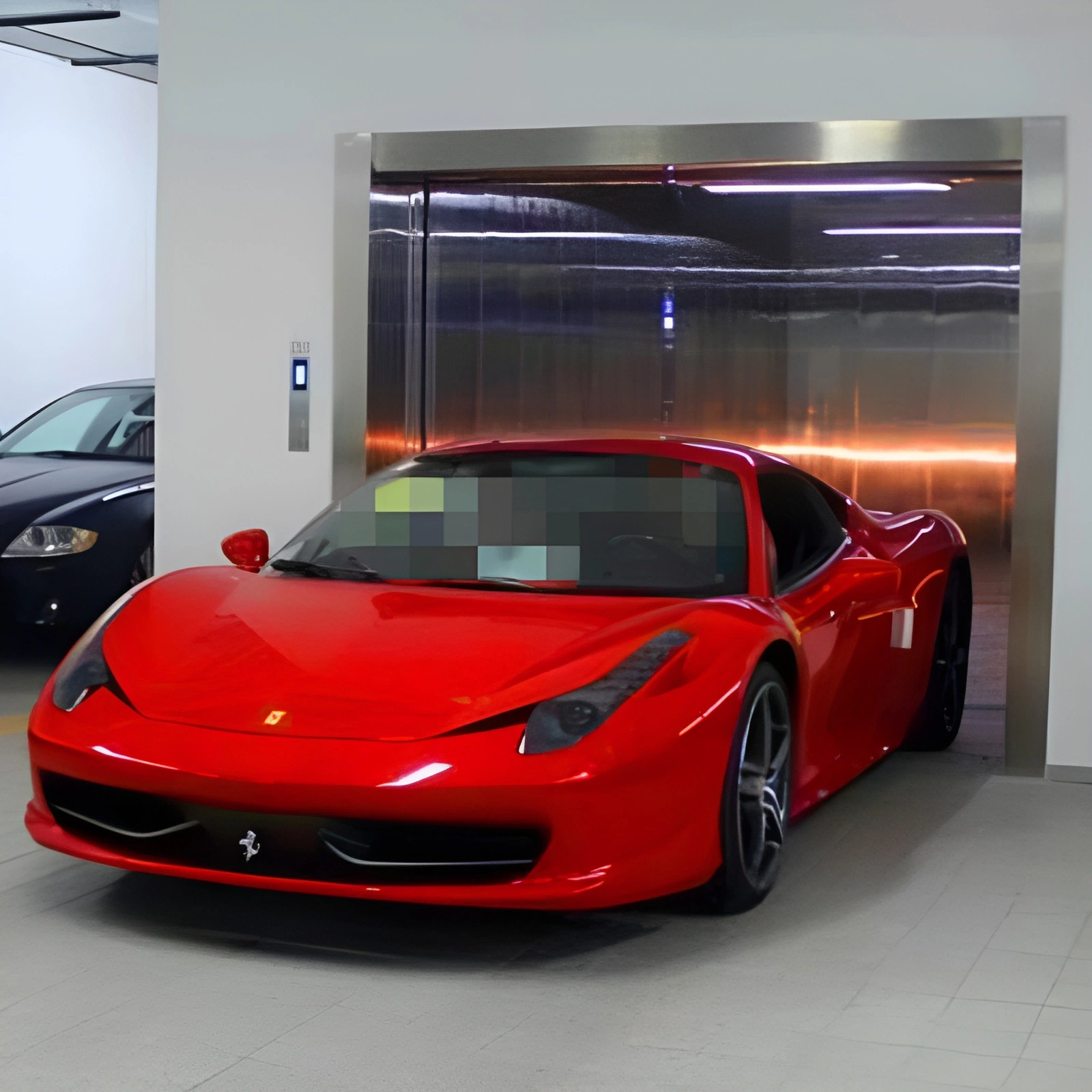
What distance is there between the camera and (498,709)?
2.98 m

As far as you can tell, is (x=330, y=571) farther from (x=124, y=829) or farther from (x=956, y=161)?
(x=956, y=161)

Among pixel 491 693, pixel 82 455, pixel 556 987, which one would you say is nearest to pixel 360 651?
pixel 491 693

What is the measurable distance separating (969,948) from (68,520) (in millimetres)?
4461

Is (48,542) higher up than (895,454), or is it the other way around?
(895,454)

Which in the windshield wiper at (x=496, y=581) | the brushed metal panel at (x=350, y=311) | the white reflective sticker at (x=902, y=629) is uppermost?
the brushed metal panel at (x=350, y=311)

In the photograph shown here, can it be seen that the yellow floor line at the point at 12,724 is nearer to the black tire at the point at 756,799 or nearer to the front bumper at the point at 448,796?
the front bumper at the point at 448,796

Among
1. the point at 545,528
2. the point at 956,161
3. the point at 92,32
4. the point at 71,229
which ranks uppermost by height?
the point at 92,32

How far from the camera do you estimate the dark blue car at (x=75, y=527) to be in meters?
6.34

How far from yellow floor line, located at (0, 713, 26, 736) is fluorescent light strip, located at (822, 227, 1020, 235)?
379 cm

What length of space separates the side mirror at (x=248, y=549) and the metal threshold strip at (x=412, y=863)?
134 cm

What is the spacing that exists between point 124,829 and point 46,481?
4107 millimetres

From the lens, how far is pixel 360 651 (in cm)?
323

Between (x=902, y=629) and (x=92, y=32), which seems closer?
(x=902, y=629)

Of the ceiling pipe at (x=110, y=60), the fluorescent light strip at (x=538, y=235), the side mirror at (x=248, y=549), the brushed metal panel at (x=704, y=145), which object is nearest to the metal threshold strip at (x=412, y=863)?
the side mirror at (x=248, y=549)
